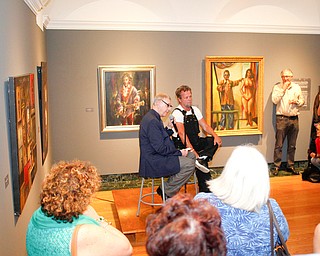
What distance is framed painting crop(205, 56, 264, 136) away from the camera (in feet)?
25.5

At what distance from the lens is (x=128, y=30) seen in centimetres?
734

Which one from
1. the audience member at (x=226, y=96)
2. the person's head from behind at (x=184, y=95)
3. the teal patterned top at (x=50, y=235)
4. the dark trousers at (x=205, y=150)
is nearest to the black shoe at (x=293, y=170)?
the audience member at (x=226, y=96)

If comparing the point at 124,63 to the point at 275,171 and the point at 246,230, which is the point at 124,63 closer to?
the point at 275,171

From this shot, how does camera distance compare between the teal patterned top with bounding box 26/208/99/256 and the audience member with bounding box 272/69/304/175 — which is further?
the audience member with bounding box 272/69/304/175

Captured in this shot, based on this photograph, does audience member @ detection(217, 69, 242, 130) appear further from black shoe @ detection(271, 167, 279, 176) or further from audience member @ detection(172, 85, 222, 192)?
audience member @ detection(172, 85, 222, 192)

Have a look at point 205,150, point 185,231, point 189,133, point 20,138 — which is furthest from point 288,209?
point 185,231

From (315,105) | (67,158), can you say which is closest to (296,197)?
(315,105)

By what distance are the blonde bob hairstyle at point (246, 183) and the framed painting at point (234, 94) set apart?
535 cm

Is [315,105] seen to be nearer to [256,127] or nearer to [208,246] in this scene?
[256,127]

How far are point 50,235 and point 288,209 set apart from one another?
459cm

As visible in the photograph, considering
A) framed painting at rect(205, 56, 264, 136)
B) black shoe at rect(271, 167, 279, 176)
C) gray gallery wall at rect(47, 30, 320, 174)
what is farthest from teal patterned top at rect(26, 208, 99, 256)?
black shoe at rect(271, 167, 279, 176)

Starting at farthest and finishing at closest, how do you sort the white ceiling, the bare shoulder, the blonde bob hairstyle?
the white ceiling < the blonde bob hairstyle < the bare shoulder

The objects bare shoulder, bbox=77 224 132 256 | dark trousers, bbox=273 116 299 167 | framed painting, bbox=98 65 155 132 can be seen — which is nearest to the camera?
bare shoulder, bbox=77 224 132 256

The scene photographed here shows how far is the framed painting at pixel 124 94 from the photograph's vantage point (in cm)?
734
